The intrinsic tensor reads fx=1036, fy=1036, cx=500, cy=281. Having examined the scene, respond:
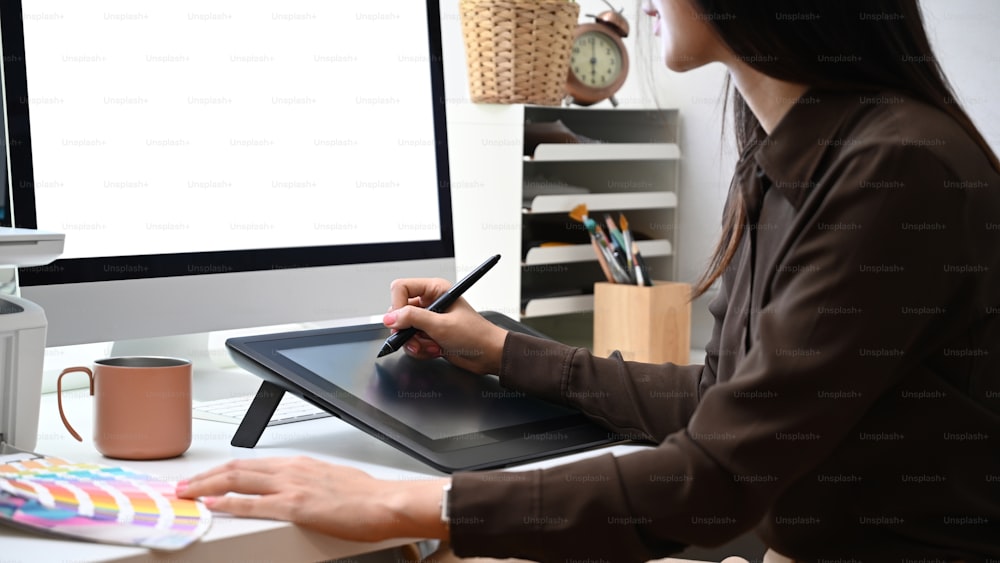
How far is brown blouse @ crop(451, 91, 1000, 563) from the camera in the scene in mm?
719

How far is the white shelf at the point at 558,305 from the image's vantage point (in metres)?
2.07

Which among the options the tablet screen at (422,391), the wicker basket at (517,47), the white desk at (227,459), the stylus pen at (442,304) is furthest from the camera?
the wicker basket at (517,47)

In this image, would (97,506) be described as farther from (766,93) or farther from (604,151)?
(604,151)

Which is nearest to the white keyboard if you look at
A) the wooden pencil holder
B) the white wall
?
the white wall

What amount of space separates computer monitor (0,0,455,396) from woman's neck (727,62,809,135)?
0.50 metres

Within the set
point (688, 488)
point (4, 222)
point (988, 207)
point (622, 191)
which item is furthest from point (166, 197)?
point (622, 191)

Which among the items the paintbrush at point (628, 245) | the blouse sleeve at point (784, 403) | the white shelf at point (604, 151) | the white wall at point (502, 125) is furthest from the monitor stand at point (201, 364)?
the paintbrush at point (628, 245)

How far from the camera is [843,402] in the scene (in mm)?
725

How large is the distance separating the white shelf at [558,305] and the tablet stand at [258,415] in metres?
1.14

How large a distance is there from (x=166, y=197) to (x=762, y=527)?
0.69m

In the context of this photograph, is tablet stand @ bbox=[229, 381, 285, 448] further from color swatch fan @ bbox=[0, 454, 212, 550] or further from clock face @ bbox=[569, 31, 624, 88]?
clock face @ bbox=[569, 31, 624, 88]

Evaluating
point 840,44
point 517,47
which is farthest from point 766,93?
point 517,47

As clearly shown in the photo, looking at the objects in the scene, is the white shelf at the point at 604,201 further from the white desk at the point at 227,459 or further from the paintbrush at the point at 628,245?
the white desk at the point at 227,459

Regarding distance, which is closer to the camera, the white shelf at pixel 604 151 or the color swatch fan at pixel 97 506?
the color swatch fan at pixel 97 506
